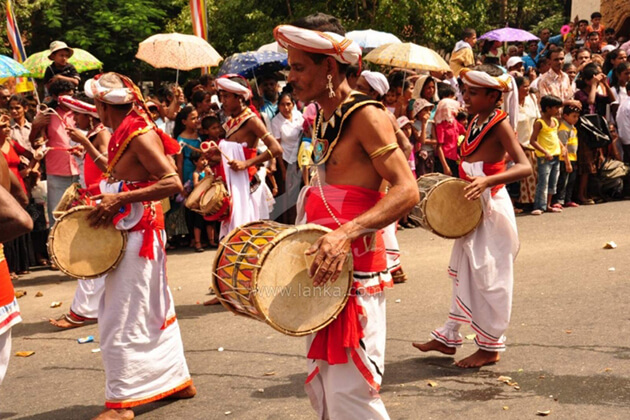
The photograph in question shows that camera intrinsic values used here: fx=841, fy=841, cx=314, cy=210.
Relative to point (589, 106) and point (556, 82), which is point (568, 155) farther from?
point (556, 82)

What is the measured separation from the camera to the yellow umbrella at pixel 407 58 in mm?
12906

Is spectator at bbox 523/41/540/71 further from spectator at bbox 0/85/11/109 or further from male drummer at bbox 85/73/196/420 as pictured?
male drummer at bbox 85/73/196/420

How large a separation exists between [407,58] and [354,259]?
9533 millimetres

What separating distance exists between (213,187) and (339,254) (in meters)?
4.86

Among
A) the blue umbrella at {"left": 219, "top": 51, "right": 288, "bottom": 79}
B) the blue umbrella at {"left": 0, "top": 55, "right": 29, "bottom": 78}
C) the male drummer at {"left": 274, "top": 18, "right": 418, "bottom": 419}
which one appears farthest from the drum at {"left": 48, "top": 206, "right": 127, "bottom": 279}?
the blue umbrella at {"left": 219, "top": 51, "right": 288, "bottom": 79}

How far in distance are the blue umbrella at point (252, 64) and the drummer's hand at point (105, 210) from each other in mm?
8024

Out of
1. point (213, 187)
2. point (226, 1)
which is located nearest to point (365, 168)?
point (213, 187)

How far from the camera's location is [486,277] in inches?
235

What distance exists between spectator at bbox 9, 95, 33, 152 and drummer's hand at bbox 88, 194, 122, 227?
18.1 ft

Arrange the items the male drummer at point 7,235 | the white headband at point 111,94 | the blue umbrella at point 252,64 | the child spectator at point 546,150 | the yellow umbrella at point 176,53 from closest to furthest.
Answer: the male drummer at point 7,235 < the white headband at point 111,94 < the yellow umbrella at point 176,53 < the child spectator at point 546,150 < the blue umbrella at point 252,64

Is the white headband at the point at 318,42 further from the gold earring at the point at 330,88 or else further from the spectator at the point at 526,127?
the spectator at the point at 526,127

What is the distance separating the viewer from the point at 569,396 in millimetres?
5277

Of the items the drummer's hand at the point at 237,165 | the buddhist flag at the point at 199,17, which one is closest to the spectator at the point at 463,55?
the buddhist flag at the point at 199,17

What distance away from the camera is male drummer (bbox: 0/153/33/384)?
319 cm
